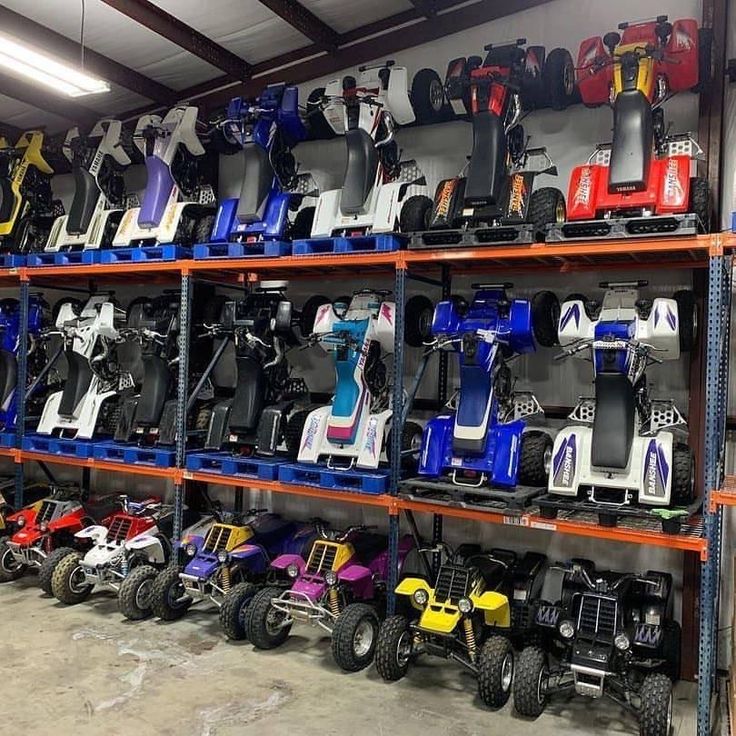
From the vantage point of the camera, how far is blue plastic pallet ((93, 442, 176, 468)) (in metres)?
5.75

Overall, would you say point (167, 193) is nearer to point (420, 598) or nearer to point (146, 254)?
point (146, 254)

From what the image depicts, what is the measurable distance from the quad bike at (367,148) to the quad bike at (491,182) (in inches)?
13.4

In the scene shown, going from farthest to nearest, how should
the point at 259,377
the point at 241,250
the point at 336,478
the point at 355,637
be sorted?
the point at 259,377 → the point at 241,250 → the point at 336,478 → the point at 355,637

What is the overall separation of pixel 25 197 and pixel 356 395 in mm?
4167

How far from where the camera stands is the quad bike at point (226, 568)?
4.84 metres

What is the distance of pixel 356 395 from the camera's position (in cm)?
514

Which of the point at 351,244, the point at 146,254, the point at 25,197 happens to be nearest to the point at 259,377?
the point at 351,244

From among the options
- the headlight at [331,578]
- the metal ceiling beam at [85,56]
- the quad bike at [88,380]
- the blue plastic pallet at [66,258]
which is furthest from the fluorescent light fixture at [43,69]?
the headlight at [331,578]

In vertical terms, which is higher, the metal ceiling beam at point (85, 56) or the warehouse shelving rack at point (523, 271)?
the metal ceiling beam at point (85, 56)

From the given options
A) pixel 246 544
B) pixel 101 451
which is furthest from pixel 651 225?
pixel 101 451

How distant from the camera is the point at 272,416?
5.50 meters

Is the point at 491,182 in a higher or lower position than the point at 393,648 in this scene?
higher

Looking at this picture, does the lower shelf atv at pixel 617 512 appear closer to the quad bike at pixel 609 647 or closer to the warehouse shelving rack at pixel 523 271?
the warehouse shelving rack at pixel 523 271

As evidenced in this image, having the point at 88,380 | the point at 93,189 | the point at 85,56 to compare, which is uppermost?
the point at 85,56
